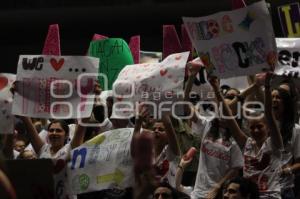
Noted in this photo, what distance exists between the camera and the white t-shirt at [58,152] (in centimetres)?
625

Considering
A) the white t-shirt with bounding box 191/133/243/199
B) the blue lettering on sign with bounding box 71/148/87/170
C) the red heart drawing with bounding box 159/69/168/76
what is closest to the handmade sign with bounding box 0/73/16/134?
the blue lettering on sign with bounding box 71/148/87/170

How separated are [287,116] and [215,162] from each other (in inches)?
22.3

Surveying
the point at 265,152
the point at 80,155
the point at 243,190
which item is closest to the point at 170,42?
the point at 80,155

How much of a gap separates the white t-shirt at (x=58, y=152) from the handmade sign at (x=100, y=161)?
0.19ft

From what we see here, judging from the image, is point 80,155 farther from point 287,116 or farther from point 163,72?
point 287,116

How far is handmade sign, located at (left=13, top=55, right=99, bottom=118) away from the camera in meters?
6.50

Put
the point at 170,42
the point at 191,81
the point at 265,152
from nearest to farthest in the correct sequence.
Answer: the point at 265,152 < the point at 191,81 < the point at 170,42

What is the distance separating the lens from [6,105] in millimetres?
6754

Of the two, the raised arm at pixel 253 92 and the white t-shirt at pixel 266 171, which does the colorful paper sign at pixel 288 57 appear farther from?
the white t-shirt at pixel 266 171

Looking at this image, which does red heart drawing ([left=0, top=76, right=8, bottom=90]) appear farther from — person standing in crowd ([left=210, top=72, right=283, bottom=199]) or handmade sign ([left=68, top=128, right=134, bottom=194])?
person standing in crowd ([left=210, top=72, right=283, bottom=199])

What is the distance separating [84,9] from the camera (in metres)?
16.3

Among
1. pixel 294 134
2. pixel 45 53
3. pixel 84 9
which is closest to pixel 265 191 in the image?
pixel 294 134

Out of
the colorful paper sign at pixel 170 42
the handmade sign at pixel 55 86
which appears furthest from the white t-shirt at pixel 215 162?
the colorful paper sign at pixel 170 42

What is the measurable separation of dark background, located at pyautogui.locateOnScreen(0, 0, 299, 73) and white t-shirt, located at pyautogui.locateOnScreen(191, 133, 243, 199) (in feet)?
31.3
